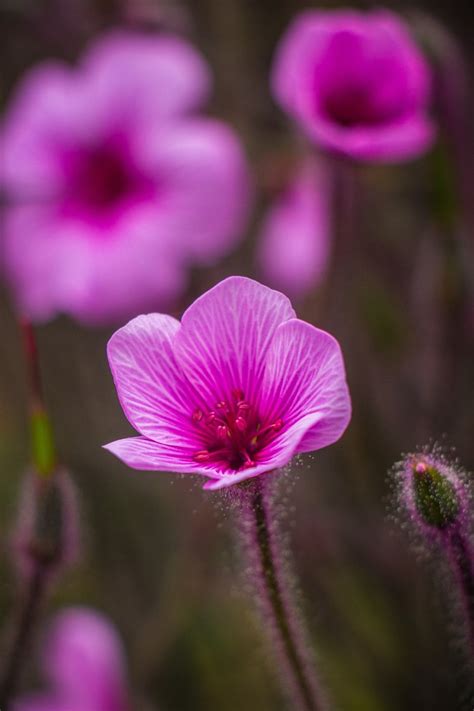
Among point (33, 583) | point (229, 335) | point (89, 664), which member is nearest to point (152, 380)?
point (229, 335)

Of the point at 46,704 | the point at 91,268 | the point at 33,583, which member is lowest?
the point at 46,704

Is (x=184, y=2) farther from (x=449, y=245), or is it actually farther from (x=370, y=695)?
(x=370, y=695)

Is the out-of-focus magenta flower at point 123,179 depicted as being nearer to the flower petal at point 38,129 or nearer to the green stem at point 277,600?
the flower petal at point 38,129

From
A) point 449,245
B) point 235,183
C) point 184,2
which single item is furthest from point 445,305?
point 184,2

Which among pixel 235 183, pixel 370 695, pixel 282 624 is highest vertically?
pixel 235 183

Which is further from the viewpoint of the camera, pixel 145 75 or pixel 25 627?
pixel 145 75

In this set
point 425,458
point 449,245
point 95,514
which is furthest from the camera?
point 95,514

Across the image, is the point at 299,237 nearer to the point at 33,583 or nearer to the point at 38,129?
the point at 38,129

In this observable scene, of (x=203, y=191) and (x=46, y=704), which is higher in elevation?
(x=203, y=191)
